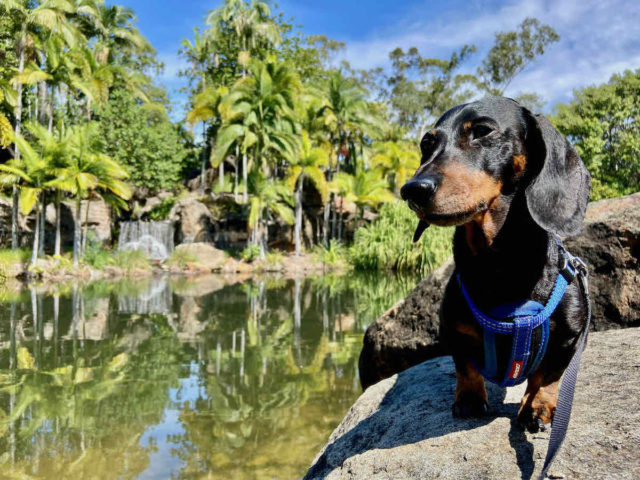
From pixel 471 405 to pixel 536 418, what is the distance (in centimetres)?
29

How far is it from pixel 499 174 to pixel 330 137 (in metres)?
31.1

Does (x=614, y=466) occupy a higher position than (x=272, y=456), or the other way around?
(x=614, y=466)

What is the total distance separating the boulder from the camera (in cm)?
2598

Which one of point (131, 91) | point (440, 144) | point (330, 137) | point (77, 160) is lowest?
point (440, 144)

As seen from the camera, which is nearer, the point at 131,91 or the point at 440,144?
the point at 440,144

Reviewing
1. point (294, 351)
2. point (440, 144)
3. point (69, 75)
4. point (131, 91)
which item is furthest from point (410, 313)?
point (131, 91)

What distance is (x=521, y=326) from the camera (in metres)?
1.71

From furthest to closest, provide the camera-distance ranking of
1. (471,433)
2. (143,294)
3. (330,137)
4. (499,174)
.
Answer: (330,137), (143,294), (471,433), (499,174)

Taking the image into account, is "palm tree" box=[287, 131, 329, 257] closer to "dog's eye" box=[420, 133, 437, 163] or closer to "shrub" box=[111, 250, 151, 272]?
"shrub" box=[111, 250, 151, 272]

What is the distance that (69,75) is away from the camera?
24000 mm

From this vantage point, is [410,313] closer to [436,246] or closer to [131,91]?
[436,246]

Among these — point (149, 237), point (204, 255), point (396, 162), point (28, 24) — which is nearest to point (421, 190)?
point (204, 255)

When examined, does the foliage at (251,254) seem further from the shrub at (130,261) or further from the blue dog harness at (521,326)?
the blue dog harness at (521,326)

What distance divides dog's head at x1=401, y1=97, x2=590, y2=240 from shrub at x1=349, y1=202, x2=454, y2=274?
21126mm
